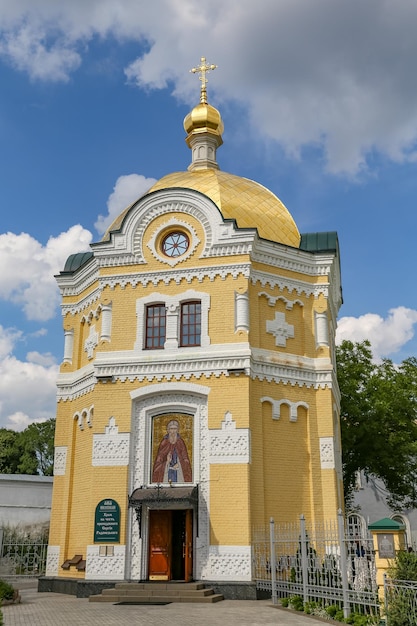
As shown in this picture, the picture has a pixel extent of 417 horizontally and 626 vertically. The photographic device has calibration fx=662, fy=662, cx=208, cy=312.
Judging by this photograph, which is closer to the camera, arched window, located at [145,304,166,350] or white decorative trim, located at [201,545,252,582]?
white decorative trim, located at [201,545,252,582]

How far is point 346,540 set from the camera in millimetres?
11750

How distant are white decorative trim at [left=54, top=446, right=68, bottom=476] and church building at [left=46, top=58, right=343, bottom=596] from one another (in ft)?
0.15

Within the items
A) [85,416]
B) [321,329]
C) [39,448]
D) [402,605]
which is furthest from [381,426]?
[39,448]

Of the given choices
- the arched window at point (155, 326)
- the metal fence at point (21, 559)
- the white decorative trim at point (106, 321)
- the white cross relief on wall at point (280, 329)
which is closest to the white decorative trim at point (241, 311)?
the white cross relief on wall at point (280, 329)

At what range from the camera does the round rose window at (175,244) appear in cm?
1750

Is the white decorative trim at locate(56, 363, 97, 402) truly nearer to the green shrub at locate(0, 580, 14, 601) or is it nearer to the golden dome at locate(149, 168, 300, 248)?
the green shrub at locate(0, 580, 14, 601)

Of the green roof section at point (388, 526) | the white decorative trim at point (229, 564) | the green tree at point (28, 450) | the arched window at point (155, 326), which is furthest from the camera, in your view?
the green tree at point (28, 450)

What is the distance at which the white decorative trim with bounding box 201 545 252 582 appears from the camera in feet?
47.9

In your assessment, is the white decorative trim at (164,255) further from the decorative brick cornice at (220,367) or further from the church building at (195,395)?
the decorative brick cornice at (220,367)

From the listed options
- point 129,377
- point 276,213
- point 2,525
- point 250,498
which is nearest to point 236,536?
point 250,498

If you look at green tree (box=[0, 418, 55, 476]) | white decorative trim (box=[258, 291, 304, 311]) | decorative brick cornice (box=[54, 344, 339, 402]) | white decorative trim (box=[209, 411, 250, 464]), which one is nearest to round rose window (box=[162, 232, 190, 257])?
white decorative trim (box=[258, 291, 304, 311])

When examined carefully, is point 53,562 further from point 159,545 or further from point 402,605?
point 402,605

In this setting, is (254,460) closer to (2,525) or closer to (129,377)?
(129,377)

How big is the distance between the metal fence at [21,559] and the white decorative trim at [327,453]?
10.4m
